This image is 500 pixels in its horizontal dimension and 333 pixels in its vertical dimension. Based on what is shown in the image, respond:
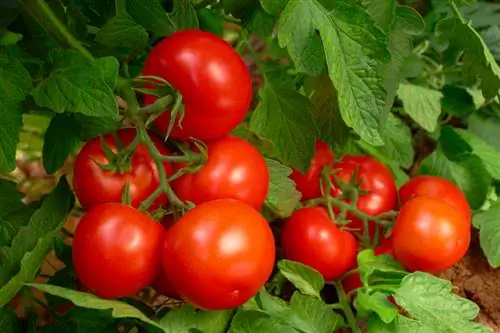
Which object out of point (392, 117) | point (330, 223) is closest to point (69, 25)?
point (330, 223)

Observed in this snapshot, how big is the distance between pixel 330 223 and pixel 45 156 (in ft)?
1.24

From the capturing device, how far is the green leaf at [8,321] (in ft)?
2.94

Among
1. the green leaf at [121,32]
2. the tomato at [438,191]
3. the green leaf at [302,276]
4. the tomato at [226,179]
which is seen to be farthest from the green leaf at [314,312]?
the green leaf at [121,32]

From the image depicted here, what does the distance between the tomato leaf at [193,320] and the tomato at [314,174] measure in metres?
0.25

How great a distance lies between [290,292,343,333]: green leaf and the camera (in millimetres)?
898

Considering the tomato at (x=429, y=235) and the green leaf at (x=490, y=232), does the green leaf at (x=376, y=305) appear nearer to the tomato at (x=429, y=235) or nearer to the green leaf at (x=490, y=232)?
the tomato at (x=429, y=235)

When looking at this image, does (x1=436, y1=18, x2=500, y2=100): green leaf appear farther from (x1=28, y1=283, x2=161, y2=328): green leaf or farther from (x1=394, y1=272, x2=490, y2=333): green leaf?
(x1=28, y1=283, x2=161, y2=328): green leaf

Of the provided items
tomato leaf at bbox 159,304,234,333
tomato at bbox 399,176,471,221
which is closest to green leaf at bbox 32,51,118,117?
tomato leaf at bbox 159,304,234,333

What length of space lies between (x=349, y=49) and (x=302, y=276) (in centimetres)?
29

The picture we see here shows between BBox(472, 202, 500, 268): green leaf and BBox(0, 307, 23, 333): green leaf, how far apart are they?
626 millimetres

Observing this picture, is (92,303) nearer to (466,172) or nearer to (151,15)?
(151,15)

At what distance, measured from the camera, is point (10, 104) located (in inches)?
32.8

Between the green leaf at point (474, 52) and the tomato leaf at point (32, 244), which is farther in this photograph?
the green leaf at point (474, 52)

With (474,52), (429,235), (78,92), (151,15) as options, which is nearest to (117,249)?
(78,92)
